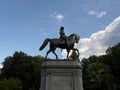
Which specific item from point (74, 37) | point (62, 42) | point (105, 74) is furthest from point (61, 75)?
point (105, 74)

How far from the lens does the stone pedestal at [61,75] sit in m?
26.1

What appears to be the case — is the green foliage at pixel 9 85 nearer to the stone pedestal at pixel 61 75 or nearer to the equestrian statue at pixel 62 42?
the equestrian statue at pixel 62 42

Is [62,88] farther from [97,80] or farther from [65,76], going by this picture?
[97,80]

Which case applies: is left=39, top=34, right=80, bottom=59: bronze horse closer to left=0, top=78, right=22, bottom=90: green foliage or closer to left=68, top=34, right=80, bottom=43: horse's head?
left=68, top=34, right=80, bottom=43: horse's head

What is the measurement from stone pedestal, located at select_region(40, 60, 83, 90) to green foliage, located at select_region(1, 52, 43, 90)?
56.9 m

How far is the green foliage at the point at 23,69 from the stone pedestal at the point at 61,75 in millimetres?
56915

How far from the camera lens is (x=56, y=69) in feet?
86.6

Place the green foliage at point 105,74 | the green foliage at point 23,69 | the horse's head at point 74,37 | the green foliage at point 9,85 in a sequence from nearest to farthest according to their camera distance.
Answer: the horse's head at point 74,37 → the green foliage at point 9,85 → the green foliage at point 105,74 → the green foliage at point 23,69

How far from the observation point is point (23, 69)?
276 ft

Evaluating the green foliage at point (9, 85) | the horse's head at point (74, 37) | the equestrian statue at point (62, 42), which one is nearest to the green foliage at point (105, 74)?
the green foliage at point (9, 85)

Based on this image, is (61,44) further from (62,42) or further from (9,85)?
(9,85)

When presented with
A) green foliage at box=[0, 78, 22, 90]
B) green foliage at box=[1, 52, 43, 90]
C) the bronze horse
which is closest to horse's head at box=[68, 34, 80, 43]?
the bronze horse

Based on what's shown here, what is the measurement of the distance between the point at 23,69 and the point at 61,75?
58775mm

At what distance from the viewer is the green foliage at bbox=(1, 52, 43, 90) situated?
83.9 m
